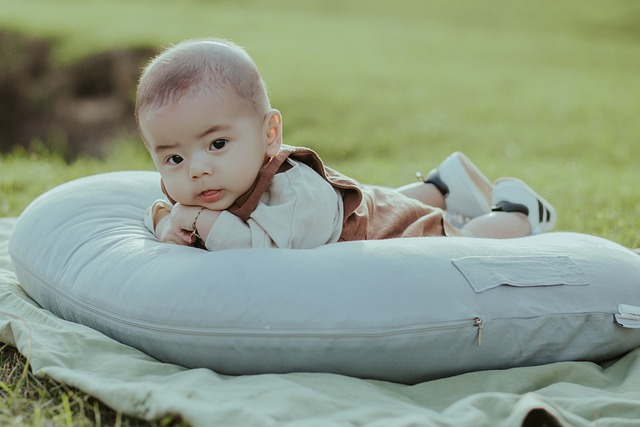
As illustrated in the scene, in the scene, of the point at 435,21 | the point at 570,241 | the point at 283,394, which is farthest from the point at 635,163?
the point at 435,21

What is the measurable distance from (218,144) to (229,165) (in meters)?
0.08

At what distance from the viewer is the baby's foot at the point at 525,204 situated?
3.89 metres

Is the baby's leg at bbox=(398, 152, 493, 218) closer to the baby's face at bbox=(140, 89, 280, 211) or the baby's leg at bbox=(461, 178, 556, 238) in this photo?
the baby's leg at bbox=(461, 178, 556, 238)

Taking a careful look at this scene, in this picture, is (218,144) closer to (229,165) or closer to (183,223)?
(229,165)

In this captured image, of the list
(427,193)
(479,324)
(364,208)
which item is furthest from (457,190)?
(479,324)

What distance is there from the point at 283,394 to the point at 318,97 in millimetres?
8271

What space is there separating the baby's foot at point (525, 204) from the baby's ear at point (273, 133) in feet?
4.45

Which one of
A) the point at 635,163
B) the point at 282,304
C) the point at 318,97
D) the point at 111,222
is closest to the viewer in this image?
the point at 282,304

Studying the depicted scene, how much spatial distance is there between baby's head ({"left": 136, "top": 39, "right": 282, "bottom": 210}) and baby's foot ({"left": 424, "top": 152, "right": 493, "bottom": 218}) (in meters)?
1.40

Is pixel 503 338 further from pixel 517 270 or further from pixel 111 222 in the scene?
pixel 111 222

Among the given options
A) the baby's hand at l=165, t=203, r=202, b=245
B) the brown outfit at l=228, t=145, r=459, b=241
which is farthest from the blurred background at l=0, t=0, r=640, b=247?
the baby's hand at l=165, t=203, r=202, b=245

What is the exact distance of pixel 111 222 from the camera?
132 inches

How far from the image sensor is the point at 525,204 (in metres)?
3.89

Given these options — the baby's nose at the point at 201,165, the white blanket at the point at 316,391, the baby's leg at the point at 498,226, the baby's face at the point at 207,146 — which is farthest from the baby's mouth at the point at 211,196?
the baby's leg at the point at 498,226
